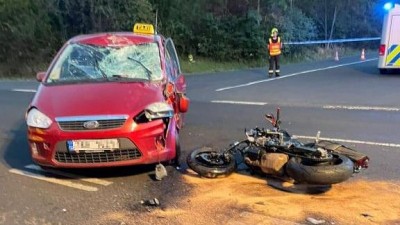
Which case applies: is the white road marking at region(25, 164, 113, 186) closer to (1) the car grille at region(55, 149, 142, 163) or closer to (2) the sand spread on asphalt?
(1) the car grille at region(55, 149, 142, 163)

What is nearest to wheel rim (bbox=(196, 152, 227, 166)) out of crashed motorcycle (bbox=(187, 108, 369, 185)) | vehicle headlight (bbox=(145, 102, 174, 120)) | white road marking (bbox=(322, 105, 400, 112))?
crashed motorcycle (bbox=(187, 108, 369, 185))

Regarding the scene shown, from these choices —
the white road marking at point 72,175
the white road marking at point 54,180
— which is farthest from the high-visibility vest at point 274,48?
the white road marking at point 54,180

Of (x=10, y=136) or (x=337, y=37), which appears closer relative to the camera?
(x=10, y=136)

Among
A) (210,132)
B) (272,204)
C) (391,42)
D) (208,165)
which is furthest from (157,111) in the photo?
(391,42)

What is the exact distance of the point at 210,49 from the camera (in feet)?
91.0

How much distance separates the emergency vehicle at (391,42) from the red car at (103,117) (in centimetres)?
1403

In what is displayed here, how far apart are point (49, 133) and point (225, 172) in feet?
6.56

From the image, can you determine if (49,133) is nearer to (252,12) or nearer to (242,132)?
(242,132)

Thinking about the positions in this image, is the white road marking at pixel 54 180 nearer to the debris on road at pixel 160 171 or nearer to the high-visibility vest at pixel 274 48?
the debris on road at pixel 160 171

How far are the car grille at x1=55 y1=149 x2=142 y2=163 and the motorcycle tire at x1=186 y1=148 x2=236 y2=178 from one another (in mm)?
683

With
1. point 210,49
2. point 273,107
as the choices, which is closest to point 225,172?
point 273,107

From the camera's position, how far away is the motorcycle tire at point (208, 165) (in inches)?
232

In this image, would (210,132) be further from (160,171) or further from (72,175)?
(72,175)

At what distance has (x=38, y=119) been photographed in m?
5.71
